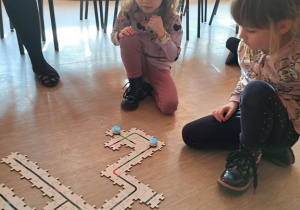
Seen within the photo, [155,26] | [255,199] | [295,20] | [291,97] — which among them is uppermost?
[295,20]

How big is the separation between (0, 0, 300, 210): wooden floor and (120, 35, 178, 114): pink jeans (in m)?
0.06

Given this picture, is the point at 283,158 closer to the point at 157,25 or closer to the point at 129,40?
the point at 157,25

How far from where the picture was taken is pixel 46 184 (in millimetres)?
1090

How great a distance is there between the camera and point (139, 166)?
1204mm

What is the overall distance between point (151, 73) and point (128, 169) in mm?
659

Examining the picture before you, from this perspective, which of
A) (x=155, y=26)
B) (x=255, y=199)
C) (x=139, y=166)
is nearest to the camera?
(x=255, y=199)

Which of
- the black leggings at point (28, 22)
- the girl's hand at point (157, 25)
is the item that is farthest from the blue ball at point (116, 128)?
the black leggings at point (28, 22)

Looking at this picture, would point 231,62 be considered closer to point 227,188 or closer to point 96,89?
point 96,89

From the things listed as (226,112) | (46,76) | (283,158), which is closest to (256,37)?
(226,112)

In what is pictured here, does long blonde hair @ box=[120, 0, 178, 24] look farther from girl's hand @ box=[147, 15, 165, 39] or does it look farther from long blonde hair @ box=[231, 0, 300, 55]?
long blonde hair @ box=[231, 0, 300, 55]

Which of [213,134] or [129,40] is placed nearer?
[213,134]

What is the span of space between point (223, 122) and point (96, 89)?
0.78 m

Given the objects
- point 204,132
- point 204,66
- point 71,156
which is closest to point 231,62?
point 204,66

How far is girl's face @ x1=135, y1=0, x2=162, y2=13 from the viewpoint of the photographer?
149 cm
